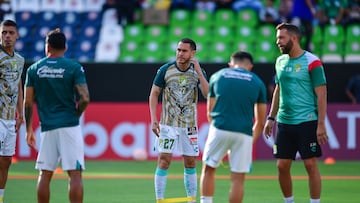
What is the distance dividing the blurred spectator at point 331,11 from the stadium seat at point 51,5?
27.1 feet

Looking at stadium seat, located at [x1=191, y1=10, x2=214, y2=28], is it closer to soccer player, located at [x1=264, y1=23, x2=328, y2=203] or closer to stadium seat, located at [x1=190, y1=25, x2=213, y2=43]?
stadium seat, located at [x1=190, y1=25, x2=213, y2=43]

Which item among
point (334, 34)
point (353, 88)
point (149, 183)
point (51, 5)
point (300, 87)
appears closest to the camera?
point (300, 87)

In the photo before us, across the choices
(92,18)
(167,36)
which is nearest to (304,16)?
(167,36)

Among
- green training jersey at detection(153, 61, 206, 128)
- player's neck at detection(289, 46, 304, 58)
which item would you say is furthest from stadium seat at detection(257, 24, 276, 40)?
player's neck at detection(289, 46, 304, 58)

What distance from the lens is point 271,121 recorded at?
12547 mm

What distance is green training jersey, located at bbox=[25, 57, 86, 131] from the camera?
10.8m

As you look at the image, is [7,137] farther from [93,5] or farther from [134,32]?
[93,5]

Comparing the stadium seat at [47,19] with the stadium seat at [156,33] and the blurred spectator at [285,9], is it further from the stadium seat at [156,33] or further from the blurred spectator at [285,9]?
the blurred spectator at [285,9]

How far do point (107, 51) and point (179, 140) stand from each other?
A: 504 inches

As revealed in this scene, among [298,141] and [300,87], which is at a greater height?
[300,87]

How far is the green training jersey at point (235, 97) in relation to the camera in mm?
10883

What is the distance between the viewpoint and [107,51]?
25297 millimetres

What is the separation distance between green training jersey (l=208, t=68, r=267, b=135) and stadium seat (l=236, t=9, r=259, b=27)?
49.1 feet

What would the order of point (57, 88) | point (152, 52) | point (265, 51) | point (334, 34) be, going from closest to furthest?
point (57, 88) → point (265, 51) → point (152, 52) → point (334, 34)
